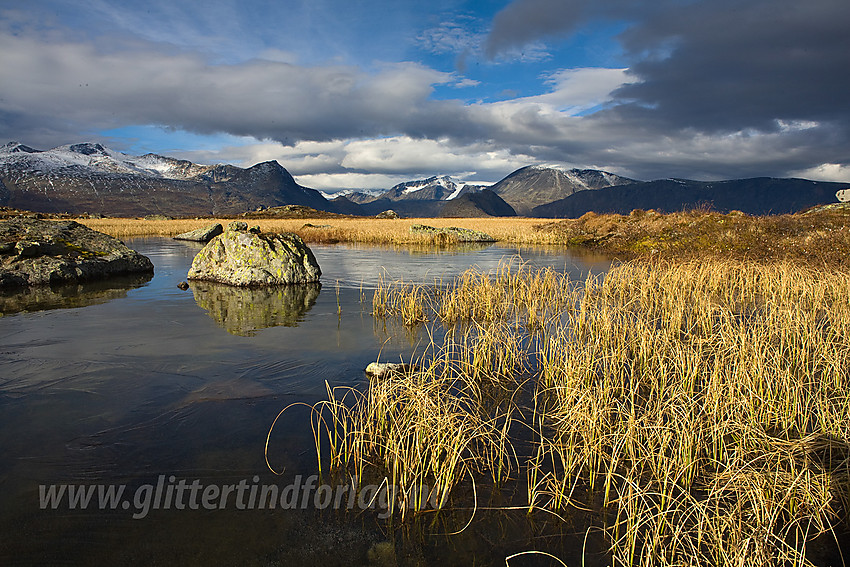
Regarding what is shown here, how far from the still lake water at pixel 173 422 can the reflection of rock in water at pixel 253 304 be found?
0.36 ft

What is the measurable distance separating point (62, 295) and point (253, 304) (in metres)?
5.82

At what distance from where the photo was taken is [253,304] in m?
13.4

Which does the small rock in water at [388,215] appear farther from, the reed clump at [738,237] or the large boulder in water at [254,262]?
the large boulder in water at [254,262]

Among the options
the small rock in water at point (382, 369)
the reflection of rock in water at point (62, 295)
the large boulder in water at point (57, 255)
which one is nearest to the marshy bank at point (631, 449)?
the small rock in water at point (382, 369)

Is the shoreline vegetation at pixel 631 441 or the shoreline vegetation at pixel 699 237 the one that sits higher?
the shoreline vegetation at pixel 699 237

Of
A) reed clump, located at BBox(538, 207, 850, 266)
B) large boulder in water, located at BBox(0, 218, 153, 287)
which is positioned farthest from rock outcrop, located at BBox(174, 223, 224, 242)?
reed clump, located at BBox(538, 207, 850, 266)

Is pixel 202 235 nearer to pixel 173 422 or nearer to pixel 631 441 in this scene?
pixel 173 422

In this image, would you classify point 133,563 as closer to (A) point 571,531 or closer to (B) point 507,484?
(B) point 507,484

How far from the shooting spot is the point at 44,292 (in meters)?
13.9

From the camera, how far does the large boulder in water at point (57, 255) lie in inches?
585

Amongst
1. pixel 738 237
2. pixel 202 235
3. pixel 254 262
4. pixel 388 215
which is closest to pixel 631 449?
pixel 254 262

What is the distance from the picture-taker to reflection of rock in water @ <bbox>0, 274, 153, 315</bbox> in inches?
476

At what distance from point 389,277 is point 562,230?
33.4m

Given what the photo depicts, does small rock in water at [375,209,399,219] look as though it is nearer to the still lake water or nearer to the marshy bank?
the still lake water
